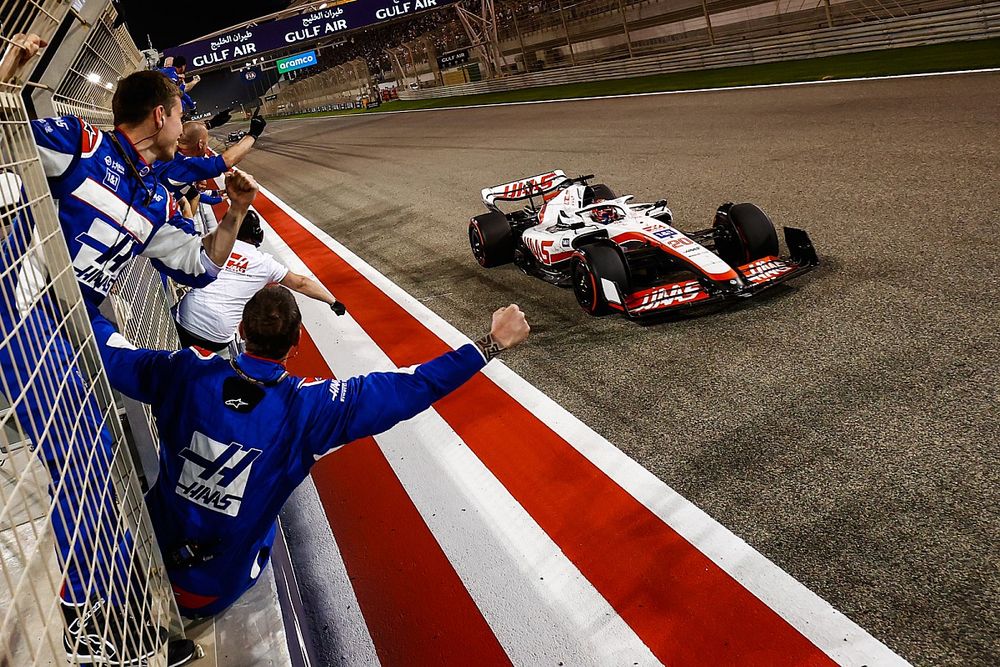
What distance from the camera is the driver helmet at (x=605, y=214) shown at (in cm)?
569

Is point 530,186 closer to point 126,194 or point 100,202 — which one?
point 126,194

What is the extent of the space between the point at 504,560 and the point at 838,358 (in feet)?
7.11

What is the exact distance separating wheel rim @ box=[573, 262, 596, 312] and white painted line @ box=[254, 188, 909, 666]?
2.79 feet

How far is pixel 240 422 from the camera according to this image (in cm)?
225

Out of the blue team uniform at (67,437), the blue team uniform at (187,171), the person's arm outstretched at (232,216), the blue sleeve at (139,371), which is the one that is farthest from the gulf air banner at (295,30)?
the blue team uniform at (67,437)

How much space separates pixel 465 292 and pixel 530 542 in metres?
3.57

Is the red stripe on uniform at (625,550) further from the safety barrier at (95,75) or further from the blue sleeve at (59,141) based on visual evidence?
the safety barrier at (95,75)

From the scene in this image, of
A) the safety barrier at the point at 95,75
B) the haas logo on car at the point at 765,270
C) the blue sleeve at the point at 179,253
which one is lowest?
the haas logo on car at the point at 765,270

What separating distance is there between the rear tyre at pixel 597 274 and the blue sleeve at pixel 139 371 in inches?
122

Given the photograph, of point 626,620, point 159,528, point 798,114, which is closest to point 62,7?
point 159,528

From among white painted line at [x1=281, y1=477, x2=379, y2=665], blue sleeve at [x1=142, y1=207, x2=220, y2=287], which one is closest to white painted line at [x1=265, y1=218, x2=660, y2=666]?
white painted line at [x1=281, y1=477, x2=379, y2=665]

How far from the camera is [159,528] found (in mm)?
2357

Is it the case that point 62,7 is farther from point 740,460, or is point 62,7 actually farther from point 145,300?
point 740,460

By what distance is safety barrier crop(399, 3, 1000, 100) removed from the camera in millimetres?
13365
